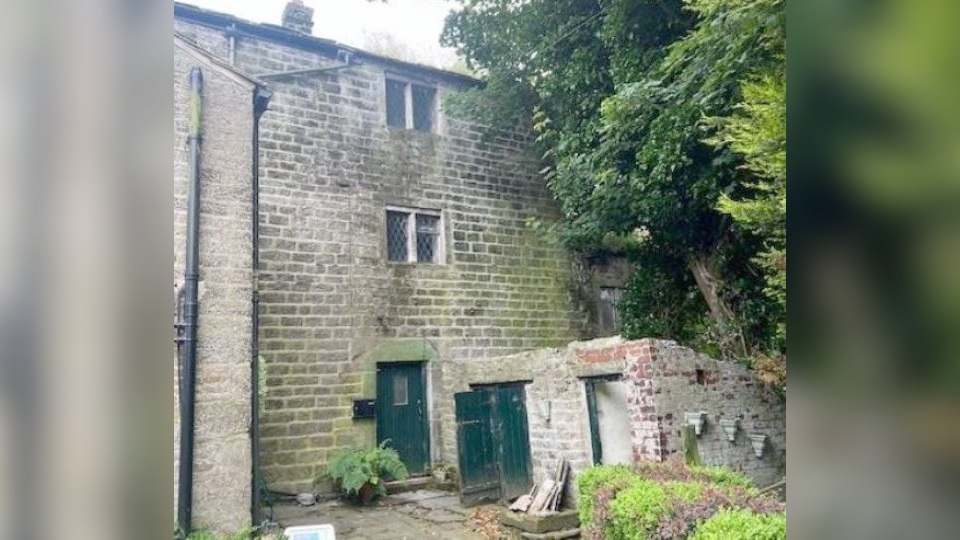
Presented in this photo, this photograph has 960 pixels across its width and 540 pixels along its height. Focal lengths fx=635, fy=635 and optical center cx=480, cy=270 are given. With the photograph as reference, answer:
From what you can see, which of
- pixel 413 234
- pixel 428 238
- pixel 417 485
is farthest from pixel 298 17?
pixel 417 485

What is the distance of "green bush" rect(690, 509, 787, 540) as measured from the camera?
12.9 ft

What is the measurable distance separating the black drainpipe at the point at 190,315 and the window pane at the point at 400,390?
4540 millimetres

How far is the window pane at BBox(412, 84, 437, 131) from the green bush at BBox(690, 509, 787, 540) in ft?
27.6

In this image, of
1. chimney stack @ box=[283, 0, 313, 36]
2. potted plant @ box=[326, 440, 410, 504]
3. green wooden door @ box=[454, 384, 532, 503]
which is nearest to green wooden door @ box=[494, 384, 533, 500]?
green wooden door @ box=[454, 384, 532, 503]

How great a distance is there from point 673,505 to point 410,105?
27.2 feet

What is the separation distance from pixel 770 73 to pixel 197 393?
5.64 m

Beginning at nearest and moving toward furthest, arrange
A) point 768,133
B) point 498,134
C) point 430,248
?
1. point 768,133
2. point 430,248
3. point 498,134

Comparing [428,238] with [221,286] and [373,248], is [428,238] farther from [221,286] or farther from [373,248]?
[221,286]

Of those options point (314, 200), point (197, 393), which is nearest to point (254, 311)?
point (197, 393)

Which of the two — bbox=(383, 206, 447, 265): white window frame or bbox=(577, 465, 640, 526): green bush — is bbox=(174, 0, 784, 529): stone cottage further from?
bbox=(577, 465, 640, 526): green bush

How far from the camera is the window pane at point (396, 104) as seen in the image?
11.0m

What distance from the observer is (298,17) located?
33.5 ft
